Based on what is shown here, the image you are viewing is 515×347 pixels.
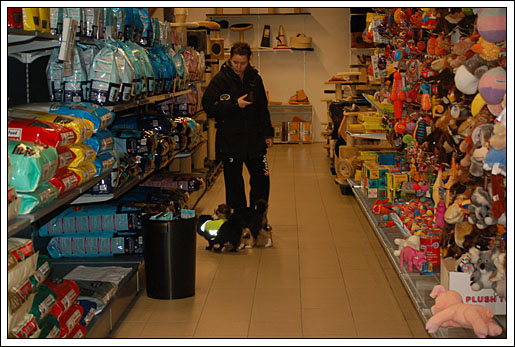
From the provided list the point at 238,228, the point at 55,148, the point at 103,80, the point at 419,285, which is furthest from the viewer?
the point at 238,228

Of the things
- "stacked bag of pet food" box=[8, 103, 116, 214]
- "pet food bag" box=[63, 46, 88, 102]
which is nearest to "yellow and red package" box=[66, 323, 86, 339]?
"stacked bag of pet food" box=[8, 103, 116, 214]

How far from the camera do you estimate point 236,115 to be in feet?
19.0

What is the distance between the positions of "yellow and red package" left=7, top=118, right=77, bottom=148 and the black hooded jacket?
266 centimetres

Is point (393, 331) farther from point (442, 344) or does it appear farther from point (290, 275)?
point (442, 344)

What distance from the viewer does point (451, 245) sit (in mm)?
3432

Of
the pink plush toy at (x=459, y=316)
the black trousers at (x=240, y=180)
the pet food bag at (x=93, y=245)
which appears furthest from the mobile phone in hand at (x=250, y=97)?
the pink plush toy at (x=459, y=316)

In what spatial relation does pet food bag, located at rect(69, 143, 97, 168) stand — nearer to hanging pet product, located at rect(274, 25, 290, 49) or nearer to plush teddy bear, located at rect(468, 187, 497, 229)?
plush teddy bear, located at rect(468, 187, 497, 229)

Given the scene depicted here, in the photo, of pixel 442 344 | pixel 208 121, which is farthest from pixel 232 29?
pixel 442 344

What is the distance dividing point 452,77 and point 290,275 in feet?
6.17

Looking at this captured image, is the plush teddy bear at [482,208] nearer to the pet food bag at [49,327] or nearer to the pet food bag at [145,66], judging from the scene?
the pet food bag at [49,327]

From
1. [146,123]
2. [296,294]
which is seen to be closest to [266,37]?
[146,123]

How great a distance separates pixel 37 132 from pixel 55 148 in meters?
0.11

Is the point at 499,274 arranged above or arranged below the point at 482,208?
below

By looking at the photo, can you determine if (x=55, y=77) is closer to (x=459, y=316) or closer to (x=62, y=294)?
(x=62, y=294)
